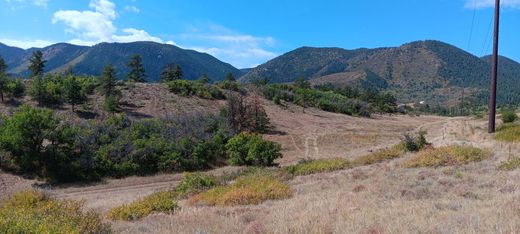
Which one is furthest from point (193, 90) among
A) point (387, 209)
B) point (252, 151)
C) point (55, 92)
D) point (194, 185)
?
point (387, 209)

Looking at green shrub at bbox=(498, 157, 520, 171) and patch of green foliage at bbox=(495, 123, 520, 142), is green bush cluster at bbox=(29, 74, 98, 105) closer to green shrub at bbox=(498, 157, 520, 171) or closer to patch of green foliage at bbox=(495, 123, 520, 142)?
patch of green foliage at bbox=(495, 123, 520, 142)

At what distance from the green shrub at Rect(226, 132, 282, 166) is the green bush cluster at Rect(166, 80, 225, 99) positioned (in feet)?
101

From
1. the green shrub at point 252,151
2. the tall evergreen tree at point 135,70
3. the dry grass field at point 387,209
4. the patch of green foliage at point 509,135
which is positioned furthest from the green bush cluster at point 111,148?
the tall evergreen tree at point 135,70

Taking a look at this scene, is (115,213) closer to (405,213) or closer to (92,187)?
(405,213)

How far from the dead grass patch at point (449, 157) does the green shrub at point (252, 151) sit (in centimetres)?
1420

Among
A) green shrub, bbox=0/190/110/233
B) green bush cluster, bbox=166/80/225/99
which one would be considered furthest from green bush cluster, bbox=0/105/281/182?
green bush cluster, bbox=166/80/225/99

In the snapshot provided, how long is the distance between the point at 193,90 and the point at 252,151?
1374 inches

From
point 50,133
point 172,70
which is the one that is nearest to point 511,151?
point 50,133

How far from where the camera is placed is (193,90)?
65.4 m

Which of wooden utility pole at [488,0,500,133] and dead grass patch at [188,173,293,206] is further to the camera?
wooden utility pole at [488,0,500,133]

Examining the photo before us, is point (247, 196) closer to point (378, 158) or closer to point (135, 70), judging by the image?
point (378, 158)

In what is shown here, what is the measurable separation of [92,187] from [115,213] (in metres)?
17.5

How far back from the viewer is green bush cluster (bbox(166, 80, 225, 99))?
6394 cm

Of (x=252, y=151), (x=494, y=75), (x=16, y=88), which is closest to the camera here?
(x=494, y=75)
